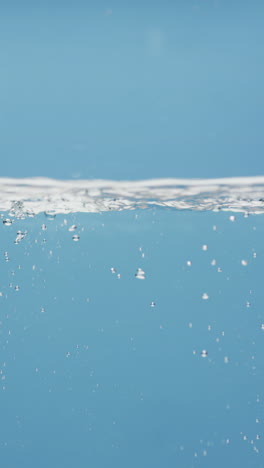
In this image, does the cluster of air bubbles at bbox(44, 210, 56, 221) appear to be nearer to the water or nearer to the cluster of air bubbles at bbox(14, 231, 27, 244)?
the water

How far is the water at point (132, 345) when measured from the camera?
6.15 m

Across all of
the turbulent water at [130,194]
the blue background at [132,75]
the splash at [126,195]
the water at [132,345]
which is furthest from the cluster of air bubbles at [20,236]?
the blue background at [132,75]

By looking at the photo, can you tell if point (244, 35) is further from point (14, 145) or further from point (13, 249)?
point (13, 249)

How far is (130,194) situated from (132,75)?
1848 mm

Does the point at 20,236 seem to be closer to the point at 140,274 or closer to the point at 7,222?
the point at 7,222

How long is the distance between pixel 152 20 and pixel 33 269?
3.90 meters

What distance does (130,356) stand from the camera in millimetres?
6824

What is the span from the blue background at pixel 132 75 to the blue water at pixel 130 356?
Result: 107 inches

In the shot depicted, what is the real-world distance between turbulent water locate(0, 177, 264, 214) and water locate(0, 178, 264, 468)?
0.52 m

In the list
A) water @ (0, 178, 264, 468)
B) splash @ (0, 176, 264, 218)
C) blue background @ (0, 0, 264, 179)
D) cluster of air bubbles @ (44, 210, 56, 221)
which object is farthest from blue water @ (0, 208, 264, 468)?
blue background @ (0, 0, 264, 179)

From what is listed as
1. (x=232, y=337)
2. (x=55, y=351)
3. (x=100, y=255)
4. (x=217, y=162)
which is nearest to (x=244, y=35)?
(x=217, y=162)

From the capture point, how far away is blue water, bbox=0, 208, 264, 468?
6312mm

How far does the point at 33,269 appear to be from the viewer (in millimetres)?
6348

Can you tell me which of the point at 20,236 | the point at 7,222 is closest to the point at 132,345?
the point at 20,236
